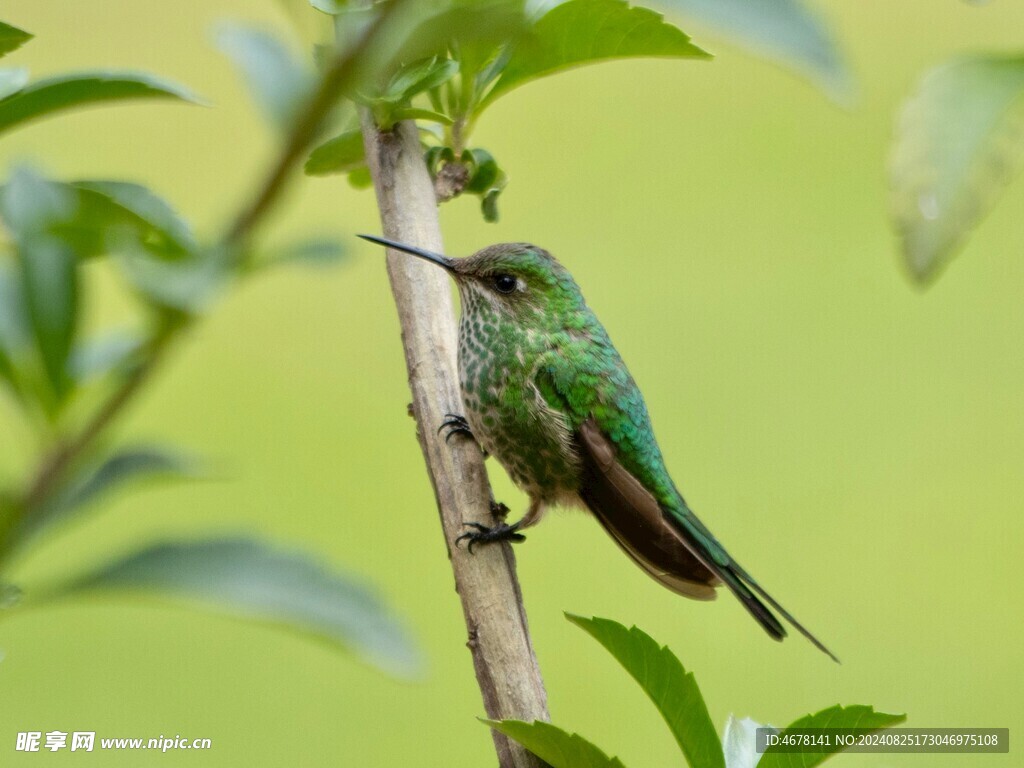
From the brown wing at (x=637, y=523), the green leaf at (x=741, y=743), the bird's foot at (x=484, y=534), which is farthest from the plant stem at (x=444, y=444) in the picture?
the brown wing at (x=637, y=523)

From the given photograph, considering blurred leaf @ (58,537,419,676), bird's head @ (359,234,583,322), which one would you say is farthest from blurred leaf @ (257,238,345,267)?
bird's head @ (359,234,583,322)

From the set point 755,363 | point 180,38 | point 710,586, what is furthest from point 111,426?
point 180,38

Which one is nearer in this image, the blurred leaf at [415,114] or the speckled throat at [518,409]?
the blurred leaf at [415,114]

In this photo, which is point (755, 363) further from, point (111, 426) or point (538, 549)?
point (111, 426)

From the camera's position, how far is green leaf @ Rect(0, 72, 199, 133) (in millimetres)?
1161

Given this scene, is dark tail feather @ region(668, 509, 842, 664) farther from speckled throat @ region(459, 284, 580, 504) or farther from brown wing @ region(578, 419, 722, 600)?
speckled throat @ region(459, 284, 580, 504)

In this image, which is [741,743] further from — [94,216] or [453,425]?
[94,216]

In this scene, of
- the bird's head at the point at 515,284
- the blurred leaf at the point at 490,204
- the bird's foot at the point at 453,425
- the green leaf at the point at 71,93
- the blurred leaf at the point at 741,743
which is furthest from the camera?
the bird's head at the point at 515,284

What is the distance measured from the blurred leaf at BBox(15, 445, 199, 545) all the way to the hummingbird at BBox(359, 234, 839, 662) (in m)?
1.66

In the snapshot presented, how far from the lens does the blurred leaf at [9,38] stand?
1.17 m

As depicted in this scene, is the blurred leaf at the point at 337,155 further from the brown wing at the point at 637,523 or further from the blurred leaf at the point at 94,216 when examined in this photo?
the brown wing at the point at 637,523

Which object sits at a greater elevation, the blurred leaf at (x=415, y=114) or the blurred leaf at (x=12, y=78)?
the blurred leaf at (x=415, y=114)

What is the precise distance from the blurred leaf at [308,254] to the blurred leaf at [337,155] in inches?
48.8

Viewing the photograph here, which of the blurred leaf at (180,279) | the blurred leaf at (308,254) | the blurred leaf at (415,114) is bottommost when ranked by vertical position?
the blurred leaf at (180,279)
